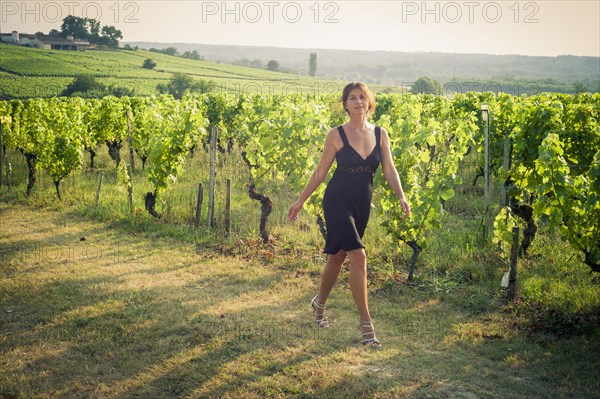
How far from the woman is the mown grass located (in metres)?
0.68

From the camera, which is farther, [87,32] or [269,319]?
[87,32]

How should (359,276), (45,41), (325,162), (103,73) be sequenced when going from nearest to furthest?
(359,276), (325,162), (103,73), (45,41)

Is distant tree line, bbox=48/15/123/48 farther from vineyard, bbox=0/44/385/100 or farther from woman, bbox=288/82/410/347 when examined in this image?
woman, bbox=288/82/410/347

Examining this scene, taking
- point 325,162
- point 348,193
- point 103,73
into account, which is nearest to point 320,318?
point 348,193

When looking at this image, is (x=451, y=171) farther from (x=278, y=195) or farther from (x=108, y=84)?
(x=108, y=84)

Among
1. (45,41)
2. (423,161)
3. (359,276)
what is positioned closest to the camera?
(359,276)

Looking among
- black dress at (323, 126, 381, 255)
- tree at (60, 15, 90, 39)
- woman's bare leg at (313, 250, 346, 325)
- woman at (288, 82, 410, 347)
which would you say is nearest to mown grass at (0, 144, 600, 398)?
woman's bare leg at (313, 250, 346, 325)

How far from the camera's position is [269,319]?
217 inches

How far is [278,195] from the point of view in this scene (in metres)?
11.9

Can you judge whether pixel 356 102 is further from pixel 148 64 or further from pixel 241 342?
pixel 148 64

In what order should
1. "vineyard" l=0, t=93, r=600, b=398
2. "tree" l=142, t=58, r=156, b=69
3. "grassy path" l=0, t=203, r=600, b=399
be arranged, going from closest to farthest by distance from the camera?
1. "grassy path" l=0, t=203, r=600, b=399
2. "vineyard" l=0, t=93, r=600, b=398
3. "tree" l=142, t=58, r=156, b=69

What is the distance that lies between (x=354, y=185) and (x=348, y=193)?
0.30 feet

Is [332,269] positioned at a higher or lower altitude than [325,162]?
lower

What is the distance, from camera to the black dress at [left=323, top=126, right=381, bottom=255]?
4.73 meters
